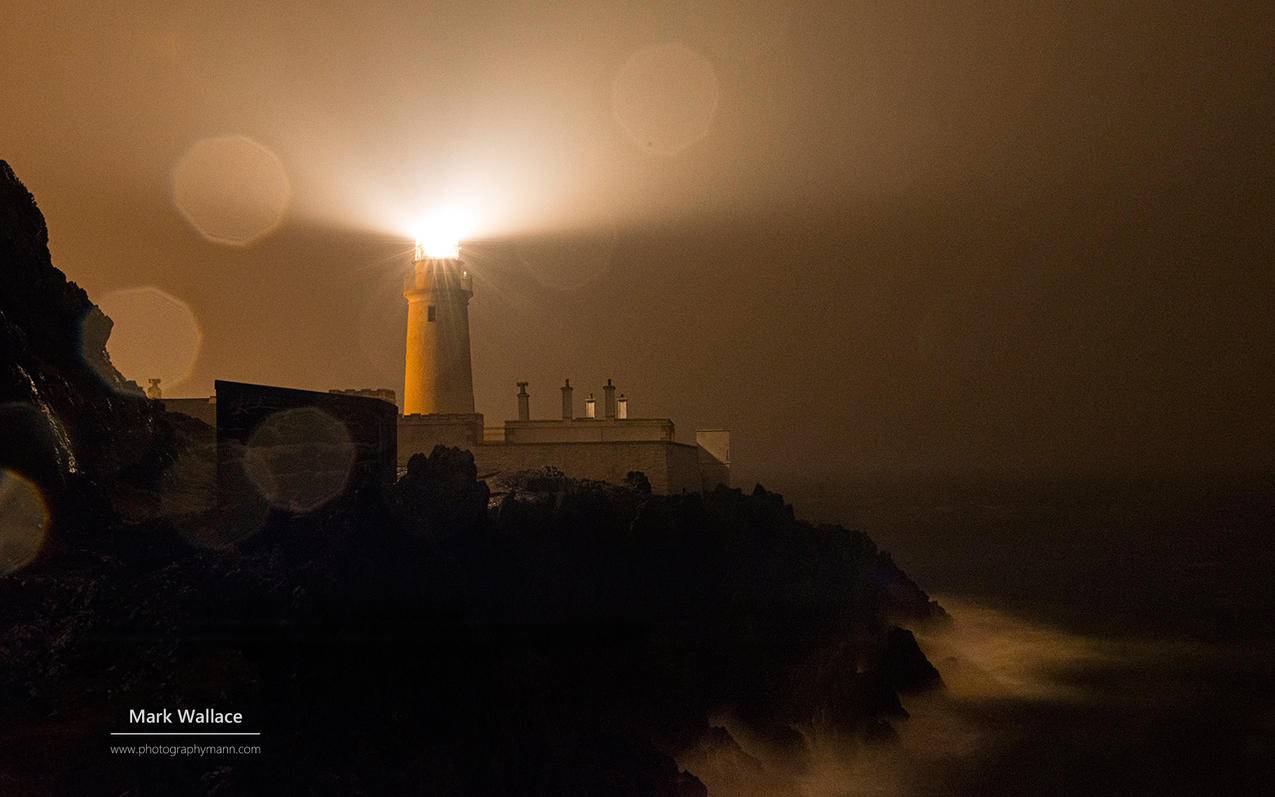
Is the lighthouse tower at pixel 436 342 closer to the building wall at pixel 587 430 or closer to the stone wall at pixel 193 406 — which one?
the building wall at pixel 587 430

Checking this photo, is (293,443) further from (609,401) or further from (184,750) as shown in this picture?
(609,401)

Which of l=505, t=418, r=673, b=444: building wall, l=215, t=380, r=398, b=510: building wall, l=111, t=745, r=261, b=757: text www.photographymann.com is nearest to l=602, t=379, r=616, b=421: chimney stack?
l=505, t=418, r=673, b=444: building wall

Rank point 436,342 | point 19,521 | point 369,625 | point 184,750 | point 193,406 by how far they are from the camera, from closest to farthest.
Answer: point 184,750 < point 19,521 < point 369,625 < point 193,406 < point 436,342

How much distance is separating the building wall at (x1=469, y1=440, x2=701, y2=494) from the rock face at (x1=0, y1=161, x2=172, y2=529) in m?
8.43

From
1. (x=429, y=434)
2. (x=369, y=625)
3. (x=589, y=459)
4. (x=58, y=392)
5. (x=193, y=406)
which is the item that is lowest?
(x=369, y=625)

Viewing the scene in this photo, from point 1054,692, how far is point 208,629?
22269 millimetres

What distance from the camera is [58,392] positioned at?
11305mm

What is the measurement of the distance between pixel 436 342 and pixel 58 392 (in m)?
12.4

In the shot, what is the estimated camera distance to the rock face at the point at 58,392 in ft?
32.1

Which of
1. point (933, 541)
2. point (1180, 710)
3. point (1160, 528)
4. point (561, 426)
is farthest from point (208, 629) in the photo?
point (1160, 528)

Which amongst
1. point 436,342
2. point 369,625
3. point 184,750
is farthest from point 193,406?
point 184,750

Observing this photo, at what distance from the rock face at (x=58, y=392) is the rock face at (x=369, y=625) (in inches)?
1.6

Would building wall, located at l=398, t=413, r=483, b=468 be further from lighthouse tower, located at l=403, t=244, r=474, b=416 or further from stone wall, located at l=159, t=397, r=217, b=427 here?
stone wall, located at l=159, t=397, r=217, b=427

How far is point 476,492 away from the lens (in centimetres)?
1422
